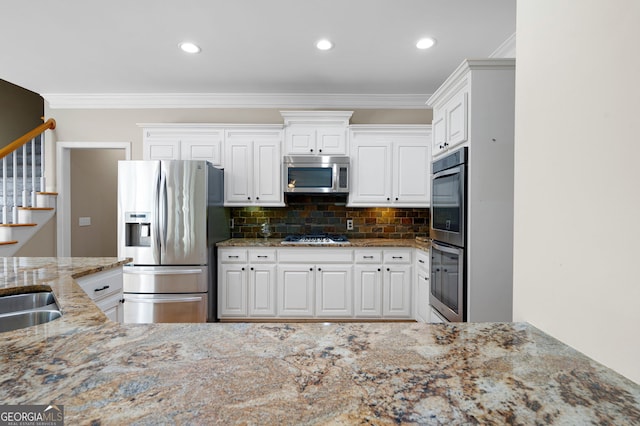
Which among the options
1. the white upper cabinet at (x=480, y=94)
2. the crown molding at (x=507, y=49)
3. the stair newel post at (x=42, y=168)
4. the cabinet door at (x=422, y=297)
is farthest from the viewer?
the stair newel post at (x=42, y=168)

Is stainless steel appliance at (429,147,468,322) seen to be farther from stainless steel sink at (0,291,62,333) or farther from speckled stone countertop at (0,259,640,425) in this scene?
stainless steel sink at (0,291,62,333)

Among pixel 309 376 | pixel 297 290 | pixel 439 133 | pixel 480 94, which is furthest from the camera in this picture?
pixel 297 290

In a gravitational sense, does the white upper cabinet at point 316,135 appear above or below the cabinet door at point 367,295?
above

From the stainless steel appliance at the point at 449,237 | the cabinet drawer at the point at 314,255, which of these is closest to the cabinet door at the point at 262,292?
the cabinet drawer at the point at 314,255

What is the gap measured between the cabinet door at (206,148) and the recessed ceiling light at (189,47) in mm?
985

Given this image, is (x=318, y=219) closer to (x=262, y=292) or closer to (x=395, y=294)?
(x=262, y=292)

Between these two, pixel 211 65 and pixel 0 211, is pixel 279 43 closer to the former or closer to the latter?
pixel 211 65

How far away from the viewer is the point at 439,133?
2.57m

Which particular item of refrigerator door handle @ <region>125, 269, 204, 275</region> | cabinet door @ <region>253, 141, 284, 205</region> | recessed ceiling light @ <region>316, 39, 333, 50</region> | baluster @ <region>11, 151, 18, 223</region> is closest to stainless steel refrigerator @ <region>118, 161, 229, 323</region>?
refrigerator door handle @ <region>125, 269, 204, 275</region>

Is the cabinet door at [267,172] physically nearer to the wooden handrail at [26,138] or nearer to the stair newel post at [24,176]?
A: the wooden handrail at [26,138]

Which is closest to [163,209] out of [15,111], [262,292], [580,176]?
[262,292]

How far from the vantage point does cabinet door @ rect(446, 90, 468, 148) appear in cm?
210

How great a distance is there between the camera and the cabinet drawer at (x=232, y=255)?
3406mm

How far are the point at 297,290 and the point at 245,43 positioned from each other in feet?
8.06
